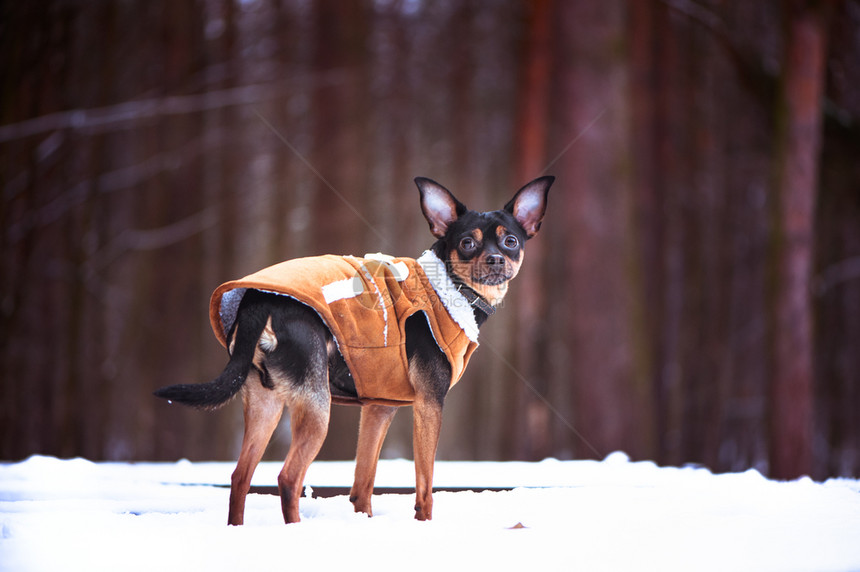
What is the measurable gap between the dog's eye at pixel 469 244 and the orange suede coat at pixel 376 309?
188 mm

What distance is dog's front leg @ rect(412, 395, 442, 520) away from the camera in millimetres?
3477

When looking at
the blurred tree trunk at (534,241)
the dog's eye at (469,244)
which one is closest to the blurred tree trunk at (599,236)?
the blurred tree trunk at (534,241)

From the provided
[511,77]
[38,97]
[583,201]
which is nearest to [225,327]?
[583,201]

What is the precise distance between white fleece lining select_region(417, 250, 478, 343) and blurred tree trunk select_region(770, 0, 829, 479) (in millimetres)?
4107

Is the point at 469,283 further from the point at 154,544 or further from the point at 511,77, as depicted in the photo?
the point at 511,77

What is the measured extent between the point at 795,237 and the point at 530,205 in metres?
3.87

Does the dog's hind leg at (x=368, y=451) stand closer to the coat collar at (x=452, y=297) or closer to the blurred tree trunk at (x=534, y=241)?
the coat collar at (x=452, y=297)

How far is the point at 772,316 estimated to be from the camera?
22.1 ft

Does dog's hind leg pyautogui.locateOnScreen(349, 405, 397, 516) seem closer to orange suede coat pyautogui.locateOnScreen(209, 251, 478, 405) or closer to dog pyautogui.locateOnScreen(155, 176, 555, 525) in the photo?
dog pyautogui.locateOnScreen(155, 176, 555, 525)

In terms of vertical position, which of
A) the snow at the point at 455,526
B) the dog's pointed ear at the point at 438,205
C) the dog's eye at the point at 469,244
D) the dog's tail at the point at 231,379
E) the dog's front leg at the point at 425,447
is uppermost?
the dog's pointed ear at the point at 438,205

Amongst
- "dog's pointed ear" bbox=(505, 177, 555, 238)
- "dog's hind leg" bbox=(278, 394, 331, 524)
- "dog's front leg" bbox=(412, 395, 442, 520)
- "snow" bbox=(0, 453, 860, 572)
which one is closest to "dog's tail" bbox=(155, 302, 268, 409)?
"dog's hind leg" bbox=(278, 394, 331, 524)

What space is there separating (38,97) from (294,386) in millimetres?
8115

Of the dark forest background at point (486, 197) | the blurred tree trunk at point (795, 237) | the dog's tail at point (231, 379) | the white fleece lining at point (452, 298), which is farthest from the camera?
the dark forest background at point (486, 197)

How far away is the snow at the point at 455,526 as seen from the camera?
2.41 m
